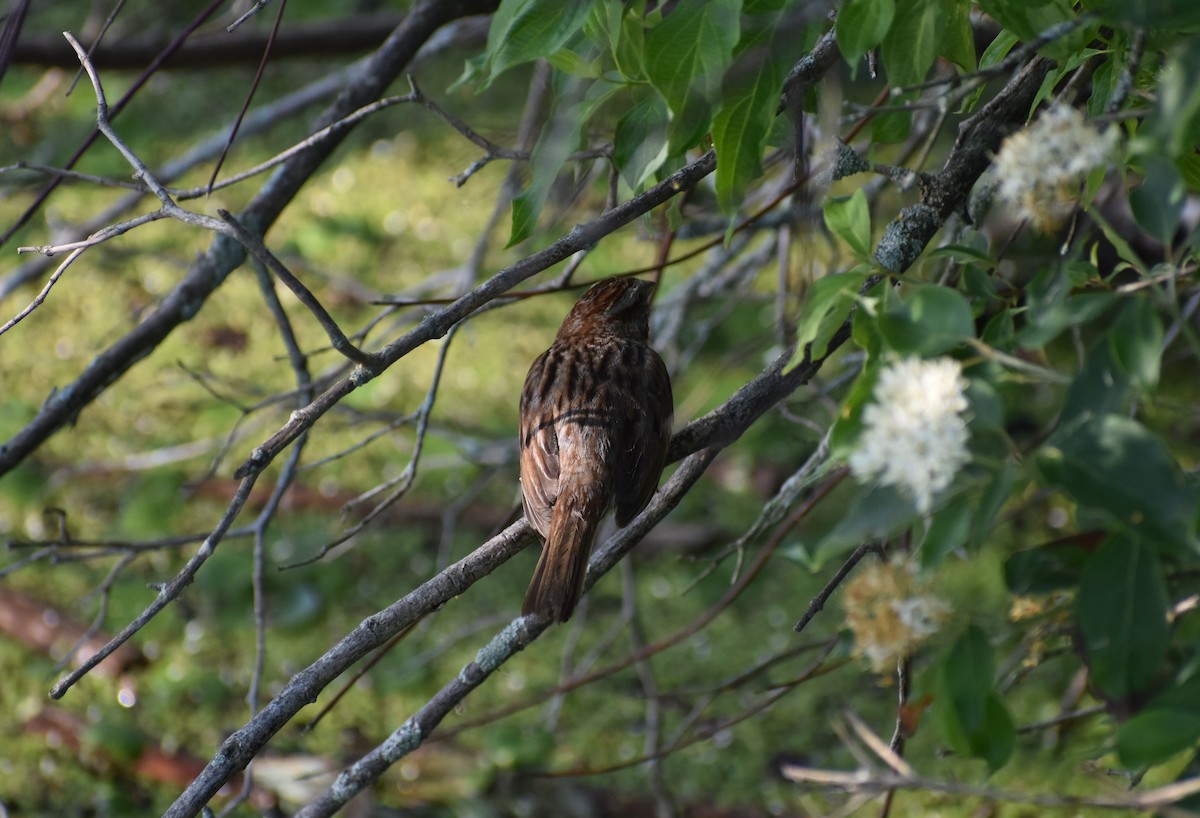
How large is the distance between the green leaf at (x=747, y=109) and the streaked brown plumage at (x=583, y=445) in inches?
40.9

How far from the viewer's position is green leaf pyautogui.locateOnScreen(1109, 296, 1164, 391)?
3.59 feet

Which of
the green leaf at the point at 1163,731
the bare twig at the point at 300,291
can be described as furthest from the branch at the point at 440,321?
the green leaf at the point at 1163,731

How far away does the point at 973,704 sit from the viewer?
3.86 ft

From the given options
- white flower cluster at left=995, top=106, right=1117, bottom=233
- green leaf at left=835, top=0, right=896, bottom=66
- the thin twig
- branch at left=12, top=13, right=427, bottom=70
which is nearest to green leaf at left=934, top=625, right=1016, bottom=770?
white flower cluster at left=995, top=106, right=1117, bottom=233

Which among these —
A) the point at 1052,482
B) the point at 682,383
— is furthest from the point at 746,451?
the point at 1052,482

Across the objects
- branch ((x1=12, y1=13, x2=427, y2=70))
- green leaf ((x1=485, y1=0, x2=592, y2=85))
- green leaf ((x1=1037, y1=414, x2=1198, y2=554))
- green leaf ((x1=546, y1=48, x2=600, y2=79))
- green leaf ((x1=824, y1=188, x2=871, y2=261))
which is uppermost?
branch ((x1=12, y1=13, x2=427, y2=70))

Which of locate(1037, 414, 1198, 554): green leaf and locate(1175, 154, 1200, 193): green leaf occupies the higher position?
locate(1175, 154, 1200, 193): green leaf

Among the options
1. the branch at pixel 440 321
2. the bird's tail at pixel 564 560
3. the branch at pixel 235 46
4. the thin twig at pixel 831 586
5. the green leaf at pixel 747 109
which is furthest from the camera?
the branch at pixel 235 46

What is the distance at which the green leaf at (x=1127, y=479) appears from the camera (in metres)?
1.02

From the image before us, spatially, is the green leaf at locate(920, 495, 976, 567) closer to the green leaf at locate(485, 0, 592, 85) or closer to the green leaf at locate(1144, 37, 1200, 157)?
the green leaf at locate(1144, 37, 1200, 157)

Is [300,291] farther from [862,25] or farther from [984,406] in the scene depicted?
[984,406]

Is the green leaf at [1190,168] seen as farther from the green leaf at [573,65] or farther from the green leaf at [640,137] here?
the green leaf at [573,65]

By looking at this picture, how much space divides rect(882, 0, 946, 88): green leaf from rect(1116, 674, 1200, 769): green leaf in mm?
835

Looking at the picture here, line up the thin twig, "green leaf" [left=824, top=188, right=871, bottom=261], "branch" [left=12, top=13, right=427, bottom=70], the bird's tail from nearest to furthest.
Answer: "green leaf" [left=824, top=188, right=871, bottom=261], the thin twig, the bird's tail, "branch" [left=12, top=13, right=427, bottom=70]
